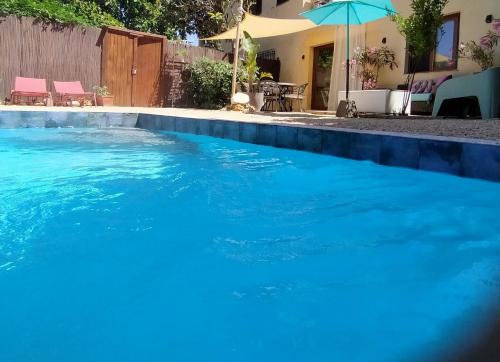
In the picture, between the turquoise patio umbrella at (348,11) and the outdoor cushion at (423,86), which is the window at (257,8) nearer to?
the turquoise patio umbrella at (348,11)

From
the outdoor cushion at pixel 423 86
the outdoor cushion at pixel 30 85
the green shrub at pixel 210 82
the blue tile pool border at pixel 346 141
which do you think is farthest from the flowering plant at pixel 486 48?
the outdoor cushion at pixel 30 85

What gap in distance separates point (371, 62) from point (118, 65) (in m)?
6.62

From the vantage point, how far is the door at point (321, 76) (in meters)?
13.7

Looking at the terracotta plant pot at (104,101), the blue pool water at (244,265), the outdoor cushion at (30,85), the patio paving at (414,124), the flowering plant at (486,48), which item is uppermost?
the flowering plant at (486,48)

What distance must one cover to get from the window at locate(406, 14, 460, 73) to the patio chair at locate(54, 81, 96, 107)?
768 centimetres

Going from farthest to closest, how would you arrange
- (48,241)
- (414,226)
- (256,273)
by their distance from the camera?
(414,226)
(48,241)
(256,273)

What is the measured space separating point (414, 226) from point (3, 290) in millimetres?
2277

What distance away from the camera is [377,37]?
36.7 ft

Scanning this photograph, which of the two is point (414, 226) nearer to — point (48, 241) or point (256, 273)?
point (256, 273)

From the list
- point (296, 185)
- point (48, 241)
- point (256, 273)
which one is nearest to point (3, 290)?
point (48, 241)

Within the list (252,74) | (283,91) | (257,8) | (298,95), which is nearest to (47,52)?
(252,74)

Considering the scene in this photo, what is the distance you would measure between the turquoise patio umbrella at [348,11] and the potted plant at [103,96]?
5567 mm

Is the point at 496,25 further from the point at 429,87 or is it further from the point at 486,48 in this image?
the point at 429,87

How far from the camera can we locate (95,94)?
38.8 feet
